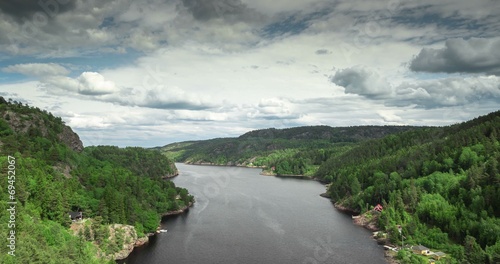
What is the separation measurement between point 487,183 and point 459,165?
2797 cm

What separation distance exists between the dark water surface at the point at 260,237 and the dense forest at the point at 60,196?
9.22 m

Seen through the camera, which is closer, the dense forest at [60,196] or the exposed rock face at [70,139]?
the dense forest at [60,196]

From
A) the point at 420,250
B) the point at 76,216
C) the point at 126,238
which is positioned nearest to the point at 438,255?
the point at 420,250

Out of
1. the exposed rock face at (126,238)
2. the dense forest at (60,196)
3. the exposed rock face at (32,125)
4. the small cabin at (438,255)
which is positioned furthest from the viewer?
the exposed rock face at (32,125)

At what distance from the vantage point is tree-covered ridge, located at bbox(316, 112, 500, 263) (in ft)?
287

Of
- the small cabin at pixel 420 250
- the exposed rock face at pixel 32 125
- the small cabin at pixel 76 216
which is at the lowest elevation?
the small cabin at pixel 420 250

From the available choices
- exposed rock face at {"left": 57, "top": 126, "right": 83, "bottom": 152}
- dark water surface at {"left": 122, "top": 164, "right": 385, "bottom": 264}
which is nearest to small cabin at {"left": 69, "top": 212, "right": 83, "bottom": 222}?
dark water surface at {"left": 122, "top": 164, "right": 385, "bottom": 264}

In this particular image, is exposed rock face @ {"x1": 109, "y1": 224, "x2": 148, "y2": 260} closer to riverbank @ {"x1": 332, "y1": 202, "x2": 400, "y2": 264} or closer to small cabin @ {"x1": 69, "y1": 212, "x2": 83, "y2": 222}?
small cabin @ {"x1": 69, "y1": 212, "x2": 83, "y2": 222}

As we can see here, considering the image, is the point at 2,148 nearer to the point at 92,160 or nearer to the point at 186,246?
the point at 92,160

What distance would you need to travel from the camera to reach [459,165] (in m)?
133

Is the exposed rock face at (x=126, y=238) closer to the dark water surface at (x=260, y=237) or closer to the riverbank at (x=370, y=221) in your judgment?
the dark water surface at (x=260, y=237)

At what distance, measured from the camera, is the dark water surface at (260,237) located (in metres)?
90.6

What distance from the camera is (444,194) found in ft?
379

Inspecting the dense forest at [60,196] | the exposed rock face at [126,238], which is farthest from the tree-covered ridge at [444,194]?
the dense forest at [60,196]
